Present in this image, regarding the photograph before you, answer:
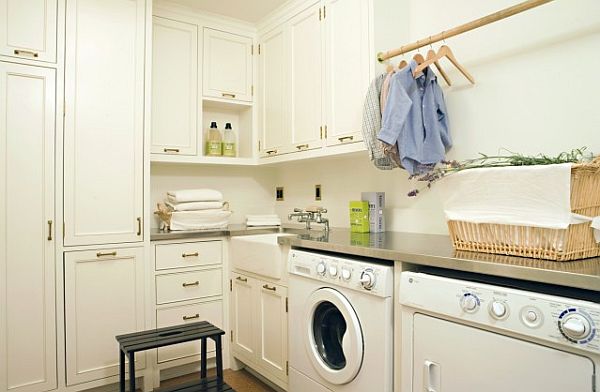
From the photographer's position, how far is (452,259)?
50.4 inches

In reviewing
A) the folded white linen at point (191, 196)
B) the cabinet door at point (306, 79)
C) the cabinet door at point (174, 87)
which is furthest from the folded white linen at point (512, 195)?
the cabinet door at point (174, 87)

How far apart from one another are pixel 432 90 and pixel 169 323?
6.47ft

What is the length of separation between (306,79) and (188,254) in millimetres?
1313

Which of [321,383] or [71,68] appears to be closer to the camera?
[321,383]

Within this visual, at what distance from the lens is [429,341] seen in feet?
4.34

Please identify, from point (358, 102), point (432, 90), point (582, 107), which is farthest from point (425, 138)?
point (582, 107)

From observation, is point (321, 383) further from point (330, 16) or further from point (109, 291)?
point (330, 16)

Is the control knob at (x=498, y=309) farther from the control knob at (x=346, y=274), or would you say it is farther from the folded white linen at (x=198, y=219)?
the folded white linen at (x=198, y=219)

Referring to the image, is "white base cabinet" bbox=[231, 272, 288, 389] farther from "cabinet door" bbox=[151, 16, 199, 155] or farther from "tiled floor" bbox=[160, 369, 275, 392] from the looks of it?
"cabinet door" bbox=[151, 16, 199, 155]

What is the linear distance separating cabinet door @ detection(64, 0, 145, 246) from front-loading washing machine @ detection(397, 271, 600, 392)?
1.64 metres

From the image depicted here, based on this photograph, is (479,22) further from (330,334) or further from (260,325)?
(260,325)

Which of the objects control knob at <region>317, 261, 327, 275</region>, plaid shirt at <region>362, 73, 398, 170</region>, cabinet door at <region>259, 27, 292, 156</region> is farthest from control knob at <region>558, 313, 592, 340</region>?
cabinet door at <region>259, 27, 292, 156</region>

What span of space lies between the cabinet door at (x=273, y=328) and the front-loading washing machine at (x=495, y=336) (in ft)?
2.59

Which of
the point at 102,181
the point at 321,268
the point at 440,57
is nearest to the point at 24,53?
the point at 102,181
